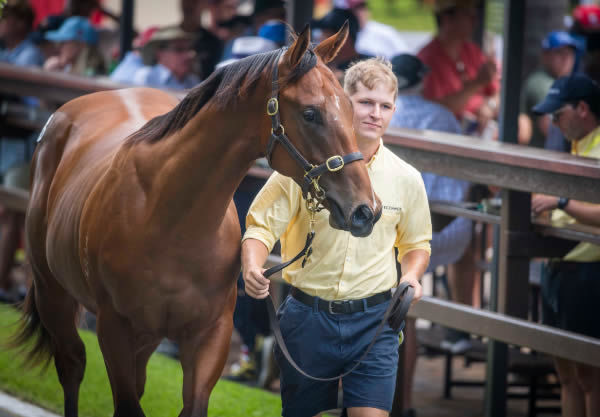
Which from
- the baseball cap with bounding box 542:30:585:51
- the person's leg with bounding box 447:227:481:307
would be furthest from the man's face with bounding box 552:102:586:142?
the baseball cap with bounding box 542:30:585:51

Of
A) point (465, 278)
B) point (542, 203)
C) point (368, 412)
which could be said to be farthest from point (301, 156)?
point (465, 278)

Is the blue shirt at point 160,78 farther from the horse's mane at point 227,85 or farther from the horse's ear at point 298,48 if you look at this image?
the horse's ear at point 298,48

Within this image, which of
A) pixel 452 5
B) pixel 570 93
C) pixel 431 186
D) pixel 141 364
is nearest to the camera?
pixel 141 364

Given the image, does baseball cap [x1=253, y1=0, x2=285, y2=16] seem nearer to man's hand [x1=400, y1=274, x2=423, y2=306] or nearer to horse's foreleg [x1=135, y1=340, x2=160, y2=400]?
horse's foreleg [x1=135, y1=340, x2=160, y2=400]

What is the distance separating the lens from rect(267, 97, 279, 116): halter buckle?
305 cm

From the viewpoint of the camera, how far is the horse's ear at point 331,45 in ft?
10.4

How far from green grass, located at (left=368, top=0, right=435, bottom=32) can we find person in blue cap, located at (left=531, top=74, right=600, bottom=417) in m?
25.5

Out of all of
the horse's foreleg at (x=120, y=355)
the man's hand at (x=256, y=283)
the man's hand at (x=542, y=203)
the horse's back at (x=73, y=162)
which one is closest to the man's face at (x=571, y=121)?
the man's hand at (x=542, y=203)

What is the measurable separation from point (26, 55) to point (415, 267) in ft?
21.8

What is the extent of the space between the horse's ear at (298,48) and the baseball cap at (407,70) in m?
2.71

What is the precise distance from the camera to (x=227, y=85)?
3.27 metres

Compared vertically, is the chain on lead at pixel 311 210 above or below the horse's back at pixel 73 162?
above

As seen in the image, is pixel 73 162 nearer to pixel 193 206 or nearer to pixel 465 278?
pixel 193 206

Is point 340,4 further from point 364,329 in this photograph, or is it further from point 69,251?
point 364,329
